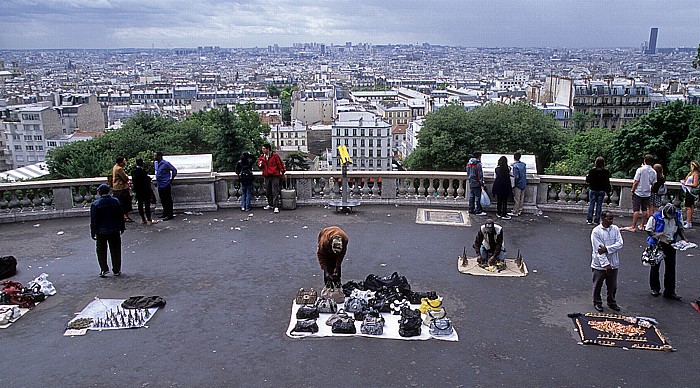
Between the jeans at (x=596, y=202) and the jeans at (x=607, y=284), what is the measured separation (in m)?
4.49

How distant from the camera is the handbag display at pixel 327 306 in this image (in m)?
8.26

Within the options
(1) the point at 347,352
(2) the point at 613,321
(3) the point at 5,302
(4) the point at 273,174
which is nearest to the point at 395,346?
(1) the point at 347,352

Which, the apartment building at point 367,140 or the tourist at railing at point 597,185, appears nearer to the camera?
the tourist at railing at point 597,185

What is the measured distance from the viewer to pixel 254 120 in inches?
2274

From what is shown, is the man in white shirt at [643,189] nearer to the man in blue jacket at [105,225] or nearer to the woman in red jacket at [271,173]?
the woman in red jacket at [271,173]

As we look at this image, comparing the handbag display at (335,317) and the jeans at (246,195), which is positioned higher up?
the jeans at (246,195)

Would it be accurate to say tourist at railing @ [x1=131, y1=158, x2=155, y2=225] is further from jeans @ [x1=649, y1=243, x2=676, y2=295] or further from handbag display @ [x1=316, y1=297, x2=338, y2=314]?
jeans @ [x1=649, y1=243, x2=676, y2=295]

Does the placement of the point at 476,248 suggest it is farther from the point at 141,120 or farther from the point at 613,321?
the point at 141,120

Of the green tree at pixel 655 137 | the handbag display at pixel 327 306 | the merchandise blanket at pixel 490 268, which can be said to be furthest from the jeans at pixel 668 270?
the green tree at pixel 655 137

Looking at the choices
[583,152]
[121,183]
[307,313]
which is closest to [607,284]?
[307,313]

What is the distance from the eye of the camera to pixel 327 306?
8.31m

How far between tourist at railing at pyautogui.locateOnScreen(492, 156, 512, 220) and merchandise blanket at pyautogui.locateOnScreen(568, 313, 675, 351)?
505 centimetres

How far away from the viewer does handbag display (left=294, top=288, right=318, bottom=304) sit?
27.9ft

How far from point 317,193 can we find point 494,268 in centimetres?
595
